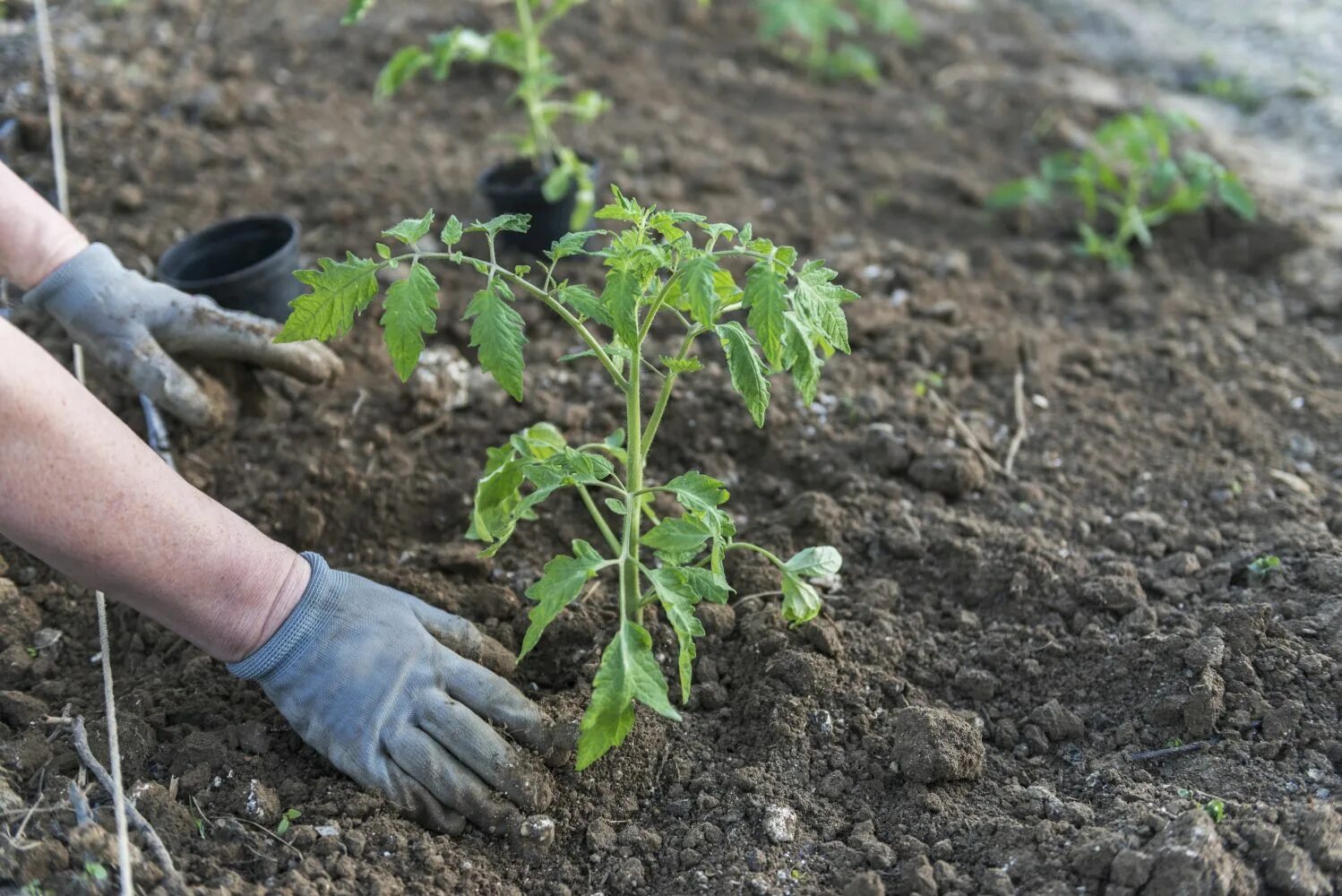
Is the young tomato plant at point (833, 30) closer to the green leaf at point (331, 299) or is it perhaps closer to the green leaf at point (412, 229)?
the green leaf at point (412, 229)

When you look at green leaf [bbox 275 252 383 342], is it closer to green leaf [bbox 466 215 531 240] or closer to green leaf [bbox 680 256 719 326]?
green leaf [bbox 466 215 531 240]

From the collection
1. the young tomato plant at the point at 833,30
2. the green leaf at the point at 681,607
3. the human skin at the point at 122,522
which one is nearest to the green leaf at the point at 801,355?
the green leaf at the point at 681,607

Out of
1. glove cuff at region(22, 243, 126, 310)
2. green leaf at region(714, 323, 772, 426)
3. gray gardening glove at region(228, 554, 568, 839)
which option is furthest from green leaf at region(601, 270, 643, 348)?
glove cuff at region(22, 243, 126, 310)

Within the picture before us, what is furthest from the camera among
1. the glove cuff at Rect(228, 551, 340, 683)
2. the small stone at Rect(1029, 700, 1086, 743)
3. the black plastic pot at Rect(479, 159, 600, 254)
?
the black plastic pot at Rect(479, 159, 600, 254)

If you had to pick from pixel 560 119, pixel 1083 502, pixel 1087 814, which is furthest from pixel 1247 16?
pixel 1087 814

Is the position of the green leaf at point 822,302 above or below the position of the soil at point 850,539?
above

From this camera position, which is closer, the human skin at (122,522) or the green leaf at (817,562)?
the human skin at (122,522)

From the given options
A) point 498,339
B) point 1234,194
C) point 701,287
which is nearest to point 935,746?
point 701,287

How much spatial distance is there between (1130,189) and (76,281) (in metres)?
3.30

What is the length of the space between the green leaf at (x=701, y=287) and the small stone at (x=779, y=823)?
0.90 metres

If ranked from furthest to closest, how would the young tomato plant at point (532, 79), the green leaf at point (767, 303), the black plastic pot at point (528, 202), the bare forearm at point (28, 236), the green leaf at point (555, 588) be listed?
the black plastic pot at point (528, 202), the young tomato plant at point (532, 79), the bare forearm at point (28, 236), the green leaf at point (555, 588), the green leaf at point (767, 303)

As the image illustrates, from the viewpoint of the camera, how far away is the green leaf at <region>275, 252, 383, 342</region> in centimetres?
181

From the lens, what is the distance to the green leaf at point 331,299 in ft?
5.94

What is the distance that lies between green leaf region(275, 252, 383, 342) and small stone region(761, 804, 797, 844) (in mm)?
1126
